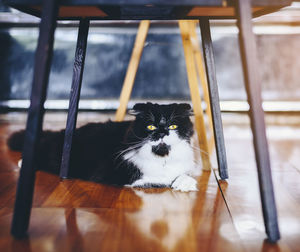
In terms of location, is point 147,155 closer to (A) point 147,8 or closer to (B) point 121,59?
(A) point 147,8

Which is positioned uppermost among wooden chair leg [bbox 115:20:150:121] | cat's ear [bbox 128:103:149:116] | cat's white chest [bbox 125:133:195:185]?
wooden chair leg [bbox 115:20:150:121]

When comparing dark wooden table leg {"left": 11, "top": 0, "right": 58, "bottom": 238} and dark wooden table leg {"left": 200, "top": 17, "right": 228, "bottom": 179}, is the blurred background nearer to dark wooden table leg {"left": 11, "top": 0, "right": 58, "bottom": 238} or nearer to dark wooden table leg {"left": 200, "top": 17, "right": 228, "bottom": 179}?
dark wooden table leg {"left": 200, "top": 17, "right": 228, "bottom": 179}

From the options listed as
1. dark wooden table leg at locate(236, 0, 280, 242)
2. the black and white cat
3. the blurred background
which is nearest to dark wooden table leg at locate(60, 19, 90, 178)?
the black and white cat

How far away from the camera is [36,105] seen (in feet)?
2.42

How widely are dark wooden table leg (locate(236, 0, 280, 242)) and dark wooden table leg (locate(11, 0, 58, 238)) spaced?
0.53 meters

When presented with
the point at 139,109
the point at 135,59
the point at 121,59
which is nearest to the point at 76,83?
the point at 139,109

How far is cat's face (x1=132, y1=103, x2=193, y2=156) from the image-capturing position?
1139 mm

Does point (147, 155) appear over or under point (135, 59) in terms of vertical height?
under

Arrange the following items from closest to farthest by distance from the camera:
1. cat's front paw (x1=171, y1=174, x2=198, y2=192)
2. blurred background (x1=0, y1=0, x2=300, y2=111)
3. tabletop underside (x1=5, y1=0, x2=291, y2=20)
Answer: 1. tabletop underside (x1=5, y1=0, x2=291, y2=20)
2. cat's front paw (x1=171, y1=174, x2=198, y2=192)
3. blurred background (x1=0, y1=0, x2=300, y2=111)

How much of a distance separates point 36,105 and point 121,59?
1970 mm

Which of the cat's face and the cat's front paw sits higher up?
the cat's face

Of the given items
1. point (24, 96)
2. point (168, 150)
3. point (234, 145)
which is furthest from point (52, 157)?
point (24, 96)

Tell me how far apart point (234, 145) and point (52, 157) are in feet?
3.95

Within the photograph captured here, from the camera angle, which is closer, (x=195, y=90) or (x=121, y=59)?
(x=195, y=90)
